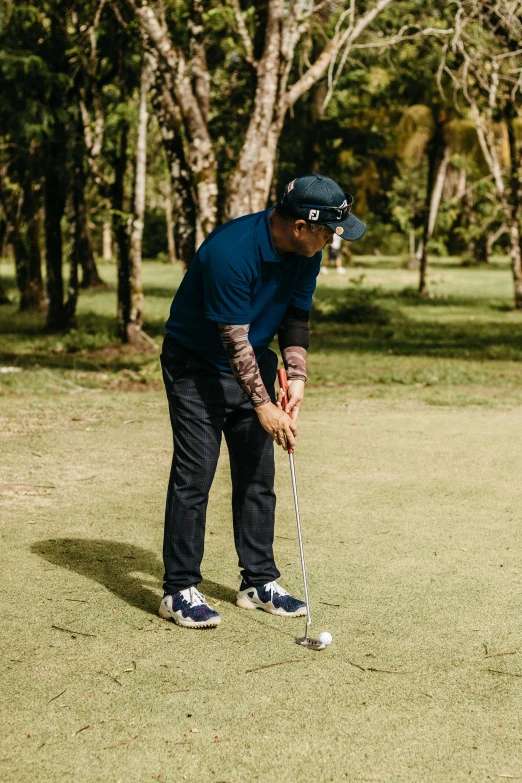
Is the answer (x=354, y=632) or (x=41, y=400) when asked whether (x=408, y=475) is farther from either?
(x=41, y=400)

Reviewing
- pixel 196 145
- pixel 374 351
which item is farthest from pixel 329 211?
pixel 374 351

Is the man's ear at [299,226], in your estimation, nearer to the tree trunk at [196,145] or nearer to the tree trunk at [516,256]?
the tree trunk at [196,145]

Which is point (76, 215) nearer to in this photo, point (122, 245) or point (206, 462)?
point (122, 245)

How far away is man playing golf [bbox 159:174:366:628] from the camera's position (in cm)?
419

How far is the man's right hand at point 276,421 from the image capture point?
4340 millimetres

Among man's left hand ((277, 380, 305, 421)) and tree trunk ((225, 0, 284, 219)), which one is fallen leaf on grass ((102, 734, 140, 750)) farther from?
tree trunk ((225, 0, 284, 219))

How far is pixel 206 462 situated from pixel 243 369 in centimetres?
53

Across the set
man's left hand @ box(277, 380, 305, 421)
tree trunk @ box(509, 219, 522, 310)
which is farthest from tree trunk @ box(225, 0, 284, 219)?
tree trunk @ box(509, 219, 522, 310)

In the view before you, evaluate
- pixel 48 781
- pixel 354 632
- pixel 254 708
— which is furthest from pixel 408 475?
pixel 48 781

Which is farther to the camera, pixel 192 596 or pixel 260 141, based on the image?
pixel 260 141

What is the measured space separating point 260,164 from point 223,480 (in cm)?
602

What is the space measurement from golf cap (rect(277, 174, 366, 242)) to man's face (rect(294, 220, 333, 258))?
1.0 inches

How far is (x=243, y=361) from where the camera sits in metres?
4.27

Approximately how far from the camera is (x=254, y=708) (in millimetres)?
3752
